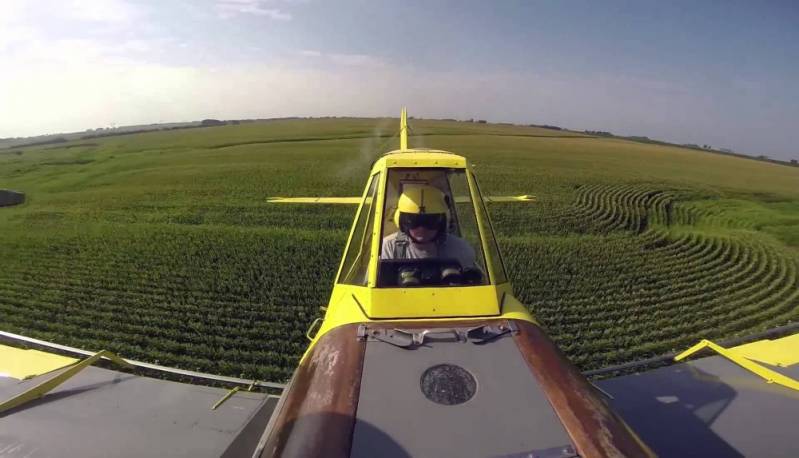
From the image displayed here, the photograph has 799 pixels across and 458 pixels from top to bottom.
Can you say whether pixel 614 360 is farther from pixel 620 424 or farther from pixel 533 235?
pixel 533 235

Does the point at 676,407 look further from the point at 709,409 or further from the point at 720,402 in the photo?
the point at 720,402

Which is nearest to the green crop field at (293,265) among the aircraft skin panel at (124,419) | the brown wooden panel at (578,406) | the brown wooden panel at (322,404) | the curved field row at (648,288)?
the curved field row at (648,288)

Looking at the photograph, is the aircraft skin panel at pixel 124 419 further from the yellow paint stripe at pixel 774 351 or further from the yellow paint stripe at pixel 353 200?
the yellow paint stripe at pixel 774 351

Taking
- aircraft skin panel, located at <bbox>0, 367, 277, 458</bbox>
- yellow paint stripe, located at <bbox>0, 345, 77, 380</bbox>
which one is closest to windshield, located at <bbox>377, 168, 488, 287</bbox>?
aircraft skin panel, located at <bbox>0, 367, 277, 458</bbox>

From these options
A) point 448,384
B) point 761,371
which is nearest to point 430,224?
point 448,384

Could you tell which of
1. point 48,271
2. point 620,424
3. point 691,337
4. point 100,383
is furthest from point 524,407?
point 48,271

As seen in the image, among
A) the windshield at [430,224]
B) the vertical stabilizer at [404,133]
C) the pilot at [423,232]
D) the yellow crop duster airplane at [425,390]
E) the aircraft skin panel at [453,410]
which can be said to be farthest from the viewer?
the vertical stabilizer at [404,133]

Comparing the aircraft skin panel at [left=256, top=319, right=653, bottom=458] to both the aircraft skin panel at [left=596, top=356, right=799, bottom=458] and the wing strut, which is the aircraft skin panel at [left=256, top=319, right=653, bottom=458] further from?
the wing strut
